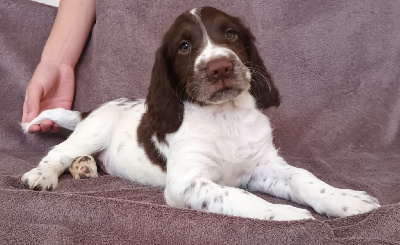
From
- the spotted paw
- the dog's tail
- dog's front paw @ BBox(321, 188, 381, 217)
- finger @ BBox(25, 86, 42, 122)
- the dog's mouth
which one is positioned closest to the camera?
dog's front paw @ BBox(321, 188, 381, 217)

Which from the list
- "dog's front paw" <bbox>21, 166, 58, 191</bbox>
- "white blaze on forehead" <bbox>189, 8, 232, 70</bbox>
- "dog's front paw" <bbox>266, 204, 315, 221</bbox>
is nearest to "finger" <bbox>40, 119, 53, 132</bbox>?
"dog's front paw" <bbox>21, 166, 58, 191</bbox>

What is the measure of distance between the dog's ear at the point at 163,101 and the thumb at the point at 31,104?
137cm

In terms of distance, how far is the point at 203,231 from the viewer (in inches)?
65.2

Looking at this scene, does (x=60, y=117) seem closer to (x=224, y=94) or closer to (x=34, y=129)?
(x=34, y=129)

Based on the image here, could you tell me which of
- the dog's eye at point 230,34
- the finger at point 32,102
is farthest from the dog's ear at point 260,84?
the finger at point 32,102

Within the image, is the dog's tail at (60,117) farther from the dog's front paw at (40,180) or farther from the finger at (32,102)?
the dog's front paw at (40,180)

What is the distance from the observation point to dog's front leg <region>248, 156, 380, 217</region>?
2158 millimetres

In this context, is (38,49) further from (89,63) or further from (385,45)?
(385,45)

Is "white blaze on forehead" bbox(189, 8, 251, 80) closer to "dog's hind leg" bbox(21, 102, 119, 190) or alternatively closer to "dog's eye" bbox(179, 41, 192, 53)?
"dog's eye" bbox(179, 41, 192, 53)

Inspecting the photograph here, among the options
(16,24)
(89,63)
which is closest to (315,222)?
(89,63)

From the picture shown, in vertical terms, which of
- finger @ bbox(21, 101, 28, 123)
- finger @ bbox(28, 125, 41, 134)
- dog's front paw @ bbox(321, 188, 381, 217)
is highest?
dog's front paw @ bbox(321, 188, 381, 217)

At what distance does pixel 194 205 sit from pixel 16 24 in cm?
298

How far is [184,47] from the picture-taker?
2.68 m

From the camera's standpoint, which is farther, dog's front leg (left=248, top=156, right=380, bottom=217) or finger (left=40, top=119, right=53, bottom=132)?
finger (left=40, top=119, right=53, bottom=132)
